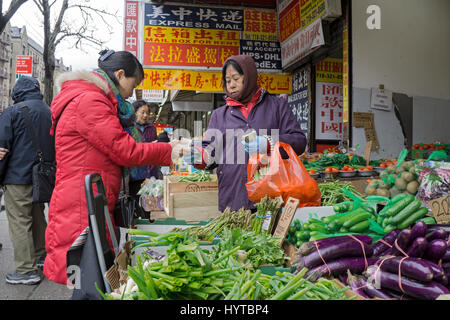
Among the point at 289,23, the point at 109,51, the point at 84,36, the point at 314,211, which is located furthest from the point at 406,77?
the point at 84,36

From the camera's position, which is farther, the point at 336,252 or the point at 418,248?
the point at 336,252

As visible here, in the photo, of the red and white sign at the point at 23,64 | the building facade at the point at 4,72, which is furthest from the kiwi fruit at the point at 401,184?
the building facade at the point at 4,72

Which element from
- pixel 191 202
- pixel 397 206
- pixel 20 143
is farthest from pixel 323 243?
pixel 20 143

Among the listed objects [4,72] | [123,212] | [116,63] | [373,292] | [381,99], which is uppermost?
[4,72]

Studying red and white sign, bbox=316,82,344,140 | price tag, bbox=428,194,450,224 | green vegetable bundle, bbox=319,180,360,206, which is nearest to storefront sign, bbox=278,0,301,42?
red and white sign, bbox=316,82,344,140

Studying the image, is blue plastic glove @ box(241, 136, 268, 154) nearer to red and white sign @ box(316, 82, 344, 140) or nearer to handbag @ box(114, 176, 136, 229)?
handbag @ box(114, 176, 136, 229)

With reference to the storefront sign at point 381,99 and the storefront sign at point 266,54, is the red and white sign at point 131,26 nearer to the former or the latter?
the storefront sign at point 266,54

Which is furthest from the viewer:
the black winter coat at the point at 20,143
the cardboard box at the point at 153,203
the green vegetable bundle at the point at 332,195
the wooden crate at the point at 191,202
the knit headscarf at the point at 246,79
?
the cardboard box at the point at 153,203

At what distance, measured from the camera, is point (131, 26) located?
7.19m

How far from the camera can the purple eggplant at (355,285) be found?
157 centimetres

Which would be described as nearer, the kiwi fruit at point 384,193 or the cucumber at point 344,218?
the cucumber at point 344,218

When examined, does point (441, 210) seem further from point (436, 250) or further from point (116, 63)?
point (116, 63)

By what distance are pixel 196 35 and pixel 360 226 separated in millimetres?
6244

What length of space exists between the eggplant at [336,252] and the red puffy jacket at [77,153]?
1307mm
